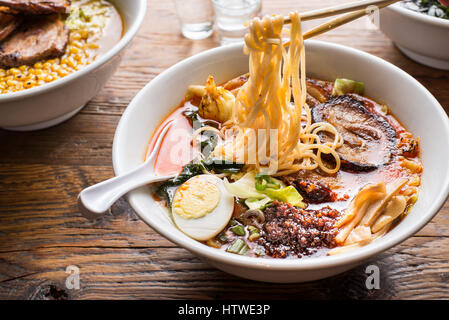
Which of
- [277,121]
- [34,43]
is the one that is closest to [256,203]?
[277,121]

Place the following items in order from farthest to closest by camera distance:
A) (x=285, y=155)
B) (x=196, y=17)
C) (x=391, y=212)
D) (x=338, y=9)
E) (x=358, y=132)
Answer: (x=196, y=17) < (x=358, y=132) < (x=285, y=155) < (x=391, y=212) < (x=338, y=9)

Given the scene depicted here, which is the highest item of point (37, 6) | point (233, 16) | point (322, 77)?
point (37, 6)

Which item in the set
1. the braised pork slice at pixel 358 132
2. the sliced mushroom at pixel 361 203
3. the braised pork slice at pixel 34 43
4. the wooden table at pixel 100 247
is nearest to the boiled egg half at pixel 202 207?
the wooden table at pixel 100 247

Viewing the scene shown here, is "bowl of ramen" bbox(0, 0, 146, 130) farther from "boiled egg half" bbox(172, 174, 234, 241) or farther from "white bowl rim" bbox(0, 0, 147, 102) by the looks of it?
"boiled egg half" bbox(172, 174, 234, 241)

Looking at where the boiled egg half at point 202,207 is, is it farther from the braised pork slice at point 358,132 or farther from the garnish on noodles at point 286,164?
the braised pork slice at point 358,132

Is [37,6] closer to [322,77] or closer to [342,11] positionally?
[322,77]

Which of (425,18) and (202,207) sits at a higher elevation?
(425,18)
